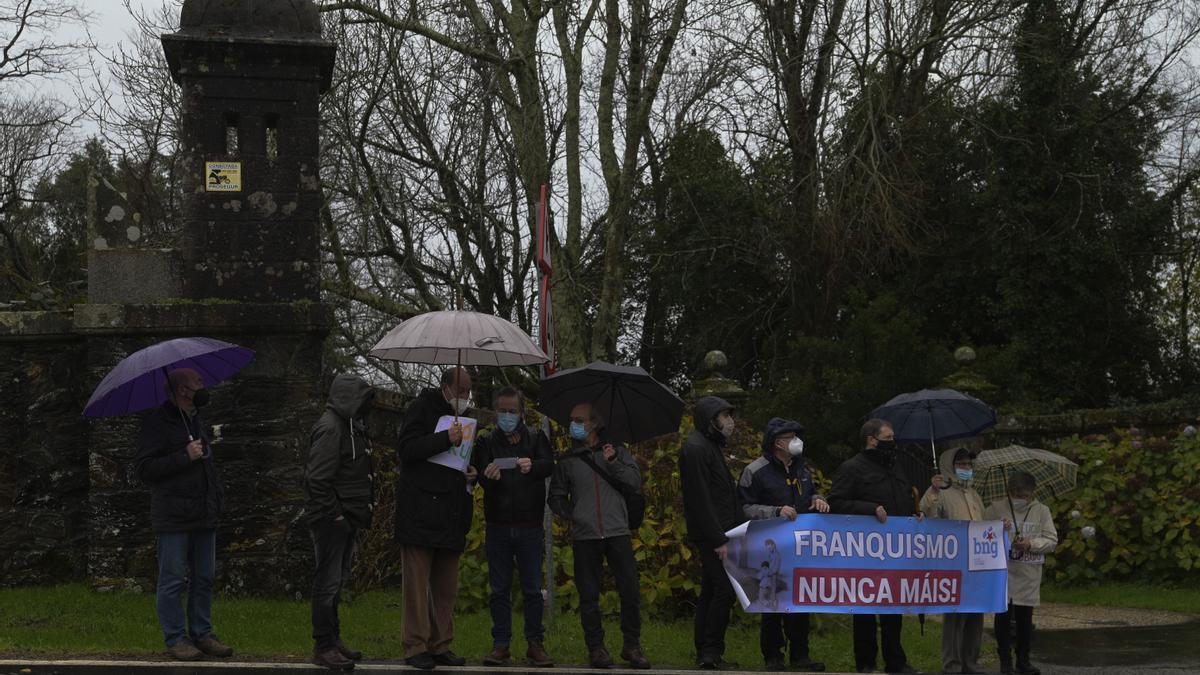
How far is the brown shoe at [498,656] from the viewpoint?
886cm

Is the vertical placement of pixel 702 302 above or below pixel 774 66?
below

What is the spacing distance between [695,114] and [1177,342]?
443 inches

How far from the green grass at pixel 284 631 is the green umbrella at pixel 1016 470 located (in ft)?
→ 4.46

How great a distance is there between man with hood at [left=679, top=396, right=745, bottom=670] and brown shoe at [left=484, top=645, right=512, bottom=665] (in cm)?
129

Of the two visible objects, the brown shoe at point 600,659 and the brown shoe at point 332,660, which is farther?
the brown shoe at point 600,659

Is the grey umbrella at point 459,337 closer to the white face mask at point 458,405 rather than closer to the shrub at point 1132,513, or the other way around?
the white face mask at point 458,405

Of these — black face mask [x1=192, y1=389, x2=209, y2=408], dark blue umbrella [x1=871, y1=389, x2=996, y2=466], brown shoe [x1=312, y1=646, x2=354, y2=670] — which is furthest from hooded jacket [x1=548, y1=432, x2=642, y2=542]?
black face mask [x1=192, y1=389, x2=209, y2=408]

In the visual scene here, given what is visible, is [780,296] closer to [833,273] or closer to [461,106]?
[833,273]

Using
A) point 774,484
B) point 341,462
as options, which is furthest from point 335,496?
point 774,484

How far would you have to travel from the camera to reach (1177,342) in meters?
28.2

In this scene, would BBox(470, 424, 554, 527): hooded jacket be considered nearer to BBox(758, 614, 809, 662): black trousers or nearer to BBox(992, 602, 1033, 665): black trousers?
BBox(758, 614, 809, 662): black trousers

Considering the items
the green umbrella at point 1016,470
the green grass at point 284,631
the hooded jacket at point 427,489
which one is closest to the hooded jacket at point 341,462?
the hooded jacket at point 427,489

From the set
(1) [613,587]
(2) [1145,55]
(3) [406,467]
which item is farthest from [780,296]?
(3) [406,467]

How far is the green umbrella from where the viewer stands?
10008 millimetres
